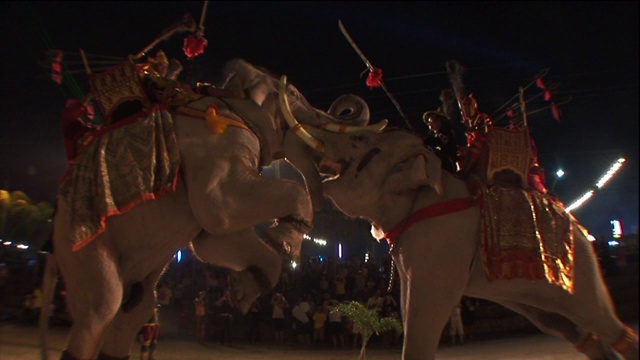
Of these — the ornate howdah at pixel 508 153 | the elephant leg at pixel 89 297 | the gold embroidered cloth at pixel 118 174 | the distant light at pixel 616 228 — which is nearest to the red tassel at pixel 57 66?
the gold embroidered cloth at pixel 118 174

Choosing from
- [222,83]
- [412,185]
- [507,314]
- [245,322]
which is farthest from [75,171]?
[507,314]

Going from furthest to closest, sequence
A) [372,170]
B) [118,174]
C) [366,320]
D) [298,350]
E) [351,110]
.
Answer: [298,350] → [366,320] → [351,110] → [372,170] → [118,174]

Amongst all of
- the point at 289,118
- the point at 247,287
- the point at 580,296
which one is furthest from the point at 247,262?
the point at 580,296

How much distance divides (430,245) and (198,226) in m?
1.55

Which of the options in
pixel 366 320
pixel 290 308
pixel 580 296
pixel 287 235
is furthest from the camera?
pixel 290 308

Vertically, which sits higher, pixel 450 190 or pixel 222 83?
pixel 222 83

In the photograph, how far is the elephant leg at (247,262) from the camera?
10.2 feet

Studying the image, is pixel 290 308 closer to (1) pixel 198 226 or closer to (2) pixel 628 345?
(2) pixel 628 345

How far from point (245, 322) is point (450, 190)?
278 inches

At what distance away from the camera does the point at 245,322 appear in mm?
10141

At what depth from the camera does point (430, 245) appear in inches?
144

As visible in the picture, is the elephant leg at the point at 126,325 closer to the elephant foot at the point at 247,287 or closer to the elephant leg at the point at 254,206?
the elephant foot at the point at 247,287

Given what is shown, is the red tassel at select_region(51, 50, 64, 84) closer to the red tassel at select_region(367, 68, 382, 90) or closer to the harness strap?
the harness strap

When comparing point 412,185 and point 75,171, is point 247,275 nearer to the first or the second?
point 75,171
